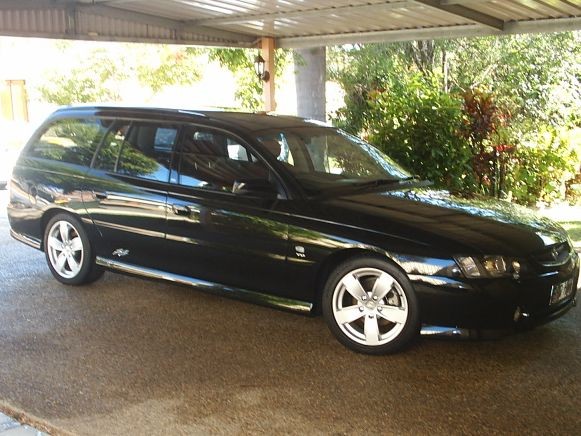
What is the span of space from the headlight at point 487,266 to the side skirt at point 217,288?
3.84ft

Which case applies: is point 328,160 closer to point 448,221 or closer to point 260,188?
point 260,188

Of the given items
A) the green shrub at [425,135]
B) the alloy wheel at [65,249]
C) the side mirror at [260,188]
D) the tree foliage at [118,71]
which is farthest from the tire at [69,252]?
the tree foliage at [118,71]

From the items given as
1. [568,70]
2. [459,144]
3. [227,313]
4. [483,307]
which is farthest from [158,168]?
[568,70]

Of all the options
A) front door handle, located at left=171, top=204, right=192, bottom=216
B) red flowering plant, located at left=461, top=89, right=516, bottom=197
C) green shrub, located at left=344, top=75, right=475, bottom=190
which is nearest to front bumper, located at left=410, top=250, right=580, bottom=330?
front door handle, located at left=171, top=204, right=192, bottom=216

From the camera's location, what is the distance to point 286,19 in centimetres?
1056

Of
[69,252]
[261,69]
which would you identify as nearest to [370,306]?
[69,252]

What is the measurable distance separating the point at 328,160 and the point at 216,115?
3.35ft

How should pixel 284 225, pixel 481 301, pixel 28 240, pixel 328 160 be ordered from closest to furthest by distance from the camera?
pixel 481 301 → pixel 284 225 → pixel 328 160 → pixel 28 240

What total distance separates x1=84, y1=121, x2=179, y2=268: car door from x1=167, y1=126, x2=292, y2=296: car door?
0.51 feet

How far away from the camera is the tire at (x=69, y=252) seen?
6.13 m

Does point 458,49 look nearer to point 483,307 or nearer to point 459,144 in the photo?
point 459,144

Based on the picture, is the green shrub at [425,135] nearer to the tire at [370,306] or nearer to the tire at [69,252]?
the tire at [69,252]

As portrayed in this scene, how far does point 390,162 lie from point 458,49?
1348cm

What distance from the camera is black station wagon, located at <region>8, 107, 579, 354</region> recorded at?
441cm
